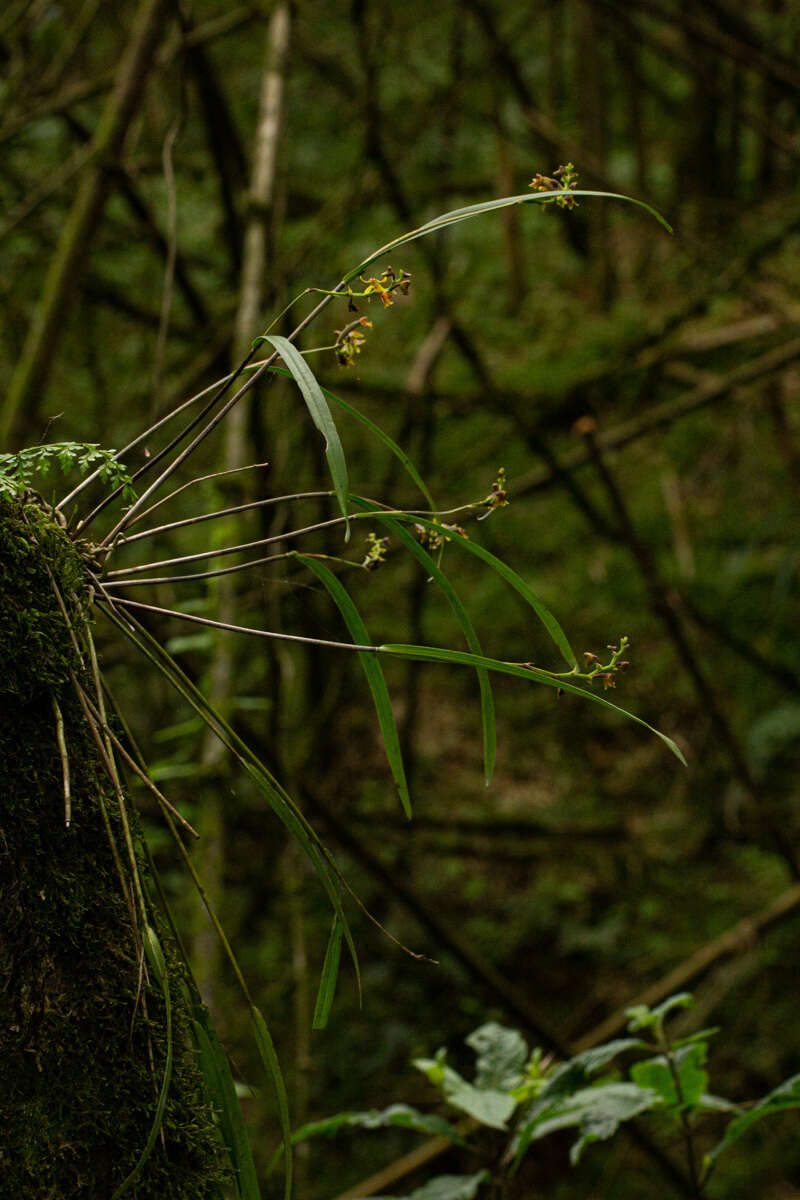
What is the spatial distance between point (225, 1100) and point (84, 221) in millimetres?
1863

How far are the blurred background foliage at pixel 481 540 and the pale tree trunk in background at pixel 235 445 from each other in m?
0.01

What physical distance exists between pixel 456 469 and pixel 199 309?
6.06 ft

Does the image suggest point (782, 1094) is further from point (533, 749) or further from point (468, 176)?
point (468, 176)

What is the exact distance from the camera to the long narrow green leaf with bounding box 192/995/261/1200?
2.34ft

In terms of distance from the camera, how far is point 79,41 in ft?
9.37

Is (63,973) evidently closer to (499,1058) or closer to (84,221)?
(499,1058)

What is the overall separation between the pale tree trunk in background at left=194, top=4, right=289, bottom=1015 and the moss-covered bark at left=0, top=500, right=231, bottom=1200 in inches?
25.8

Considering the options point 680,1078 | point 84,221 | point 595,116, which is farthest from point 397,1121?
point 595,116

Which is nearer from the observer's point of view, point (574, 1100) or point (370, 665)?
point (370, 665)

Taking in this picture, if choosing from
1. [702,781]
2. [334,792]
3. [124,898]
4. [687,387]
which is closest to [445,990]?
[334,792]

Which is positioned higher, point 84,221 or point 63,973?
point 84,221

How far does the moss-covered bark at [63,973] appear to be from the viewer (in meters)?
0.63

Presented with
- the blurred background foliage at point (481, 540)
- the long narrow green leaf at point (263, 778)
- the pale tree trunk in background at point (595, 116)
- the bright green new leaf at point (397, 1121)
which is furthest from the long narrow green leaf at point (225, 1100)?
the pale tree trunk in background at point (595, 116)

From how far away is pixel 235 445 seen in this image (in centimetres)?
204
